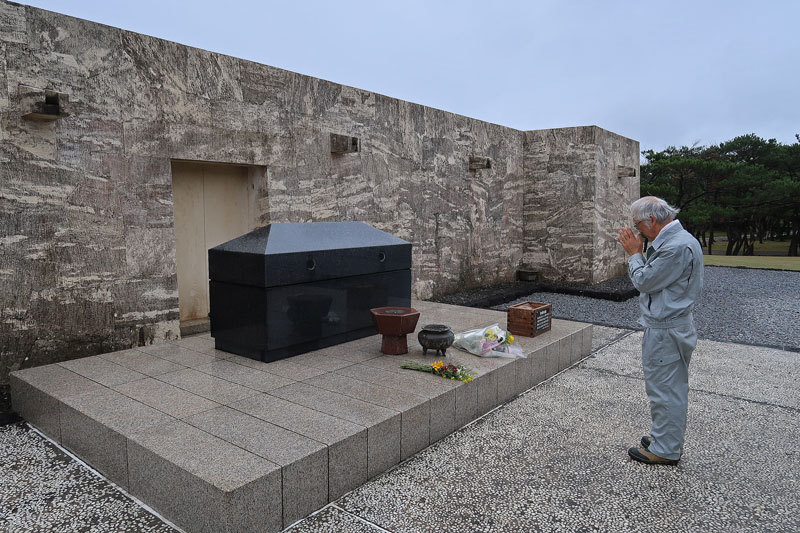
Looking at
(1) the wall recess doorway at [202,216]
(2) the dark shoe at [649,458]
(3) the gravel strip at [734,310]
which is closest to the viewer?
(2) the dark shoe at [649,458]

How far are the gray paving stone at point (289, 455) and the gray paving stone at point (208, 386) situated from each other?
39 cm

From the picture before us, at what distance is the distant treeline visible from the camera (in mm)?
23281

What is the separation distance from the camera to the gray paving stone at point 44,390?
346cm

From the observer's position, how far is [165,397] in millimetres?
3354

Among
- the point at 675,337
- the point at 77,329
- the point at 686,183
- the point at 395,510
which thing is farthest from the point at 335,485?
the point at 686,183

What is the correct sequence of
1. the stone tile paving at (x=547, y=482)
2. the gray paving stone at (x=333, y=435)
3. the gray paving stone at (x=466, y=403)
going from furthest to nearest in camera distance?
the gray paving stone at (x=466, y=403)
the gray paving stone at (x=333, y=435)
the stone tile paving at (x=547, y=482)

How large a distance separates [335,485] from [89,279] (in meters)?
3.16

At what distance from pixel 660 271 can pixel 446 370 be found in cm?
154

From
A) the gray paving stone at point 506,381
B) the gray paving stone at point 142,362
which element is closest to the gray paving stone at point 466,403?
the gray paving stone at point 506,381

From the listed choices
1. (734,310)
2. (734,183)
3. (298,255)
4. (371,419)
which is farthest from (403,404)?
(734,183)

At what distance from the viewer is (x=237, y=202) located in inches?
243

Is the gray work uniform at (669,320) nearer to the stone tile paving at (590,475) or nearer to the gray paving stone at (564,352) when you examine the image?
the stone tile paving at (590,475)

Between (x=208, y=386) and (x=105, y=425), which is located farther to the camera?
(x=208, y=386)

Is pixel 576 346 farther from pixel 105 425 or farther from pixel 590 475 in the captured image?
pixel 105 425
